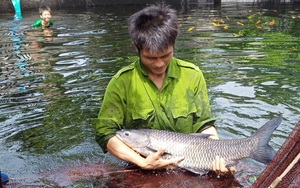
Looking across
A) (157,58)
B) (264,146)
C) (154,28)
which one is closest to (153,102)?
(157,58)

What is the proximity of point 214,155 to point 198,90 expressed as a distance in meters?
0.67

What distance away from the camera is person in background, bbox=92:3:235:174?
13.0 feet

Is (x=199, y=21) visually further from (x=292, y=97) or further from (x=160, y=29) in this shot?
(x=160, y=29)

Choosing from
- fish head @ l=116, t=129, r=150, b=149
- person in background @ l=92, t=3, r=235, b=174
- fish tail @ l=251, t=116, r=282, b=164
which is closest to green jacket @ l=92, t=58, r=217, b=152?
person in background @ l=92, t=3, r=235, b=174

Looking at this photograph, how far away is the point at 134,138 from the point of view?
3879 mm

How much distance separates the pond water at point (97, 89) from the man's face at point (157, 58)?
956mm

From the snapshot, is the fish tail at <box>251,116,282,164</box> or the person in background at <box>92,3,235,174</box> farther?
the person in background at <box>92,3,235,174</box>

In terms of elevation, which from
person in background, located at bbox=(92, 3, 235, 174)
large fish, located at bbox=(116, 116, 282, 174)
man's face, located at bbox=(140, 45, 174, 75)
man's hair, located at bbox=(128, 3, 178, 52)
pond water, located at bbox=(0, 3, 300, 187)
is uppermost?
man's hair, located at bbox=(128, 3, 178, 52)

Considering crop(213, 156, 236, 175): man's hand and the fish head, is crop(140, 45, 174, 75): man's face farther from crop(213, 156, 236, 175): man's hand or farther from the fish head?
crop(213, 156, 236, 175): man's hand

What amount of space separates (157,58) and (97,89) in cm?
366

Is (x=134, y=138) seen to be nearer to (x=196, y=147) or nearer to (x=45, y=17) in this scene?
(x=196, y=147)

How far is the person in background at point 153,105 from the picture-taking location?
156 inches

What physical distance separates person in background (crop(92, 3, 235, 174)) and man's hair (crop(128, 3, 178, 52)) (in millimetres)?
164

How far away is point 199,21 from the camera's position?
1431cm
